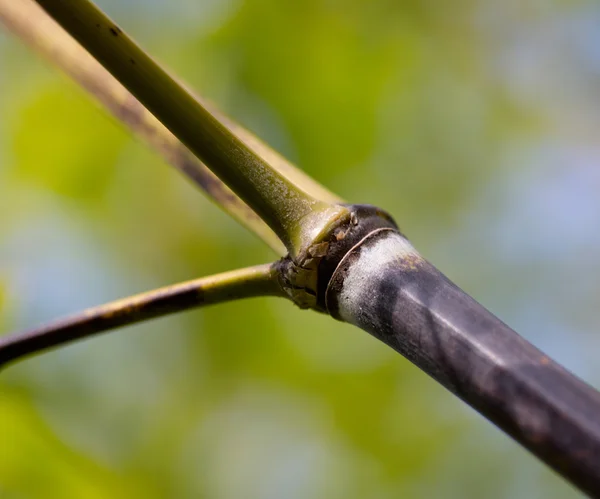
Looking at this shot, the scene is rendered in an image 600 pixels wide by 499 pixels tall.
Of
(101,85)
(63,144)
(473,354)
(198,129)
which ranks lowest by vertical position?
(473,354)

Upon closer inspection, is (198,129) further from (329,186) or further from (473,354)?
(329,186)

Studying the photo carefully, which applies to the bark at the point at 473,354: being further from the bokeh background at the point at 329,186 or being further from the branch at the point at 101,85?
the bokeh background at the point at 329,186

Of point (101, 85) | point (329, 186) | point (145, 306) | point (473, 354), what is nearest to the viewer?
point (473, 354)

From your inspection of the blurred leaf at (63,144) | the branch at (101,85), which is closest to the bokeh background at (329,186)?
the blurred leaf at (63,144)

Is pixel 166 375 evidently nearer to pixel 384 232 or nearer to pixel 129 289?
pixel 129 289

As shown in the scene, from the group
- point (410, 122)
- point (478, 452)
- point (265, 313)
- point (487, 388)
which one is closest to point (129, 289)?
point (265, 313)

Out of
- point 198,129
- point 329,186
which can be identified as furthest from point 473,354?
point 329,186

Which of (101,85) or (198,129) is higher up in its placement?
(101,85)

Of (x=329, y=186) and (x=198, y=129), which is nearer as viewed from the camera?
(x=198, y=129)

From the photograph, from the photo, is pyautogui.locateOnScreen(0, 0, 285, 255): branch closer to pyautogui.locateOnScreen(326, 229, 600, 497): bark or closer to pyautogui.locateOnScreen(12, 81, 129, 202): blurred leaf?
pyautogui.locateOnScreen(326, 229, 600, 497): bark
